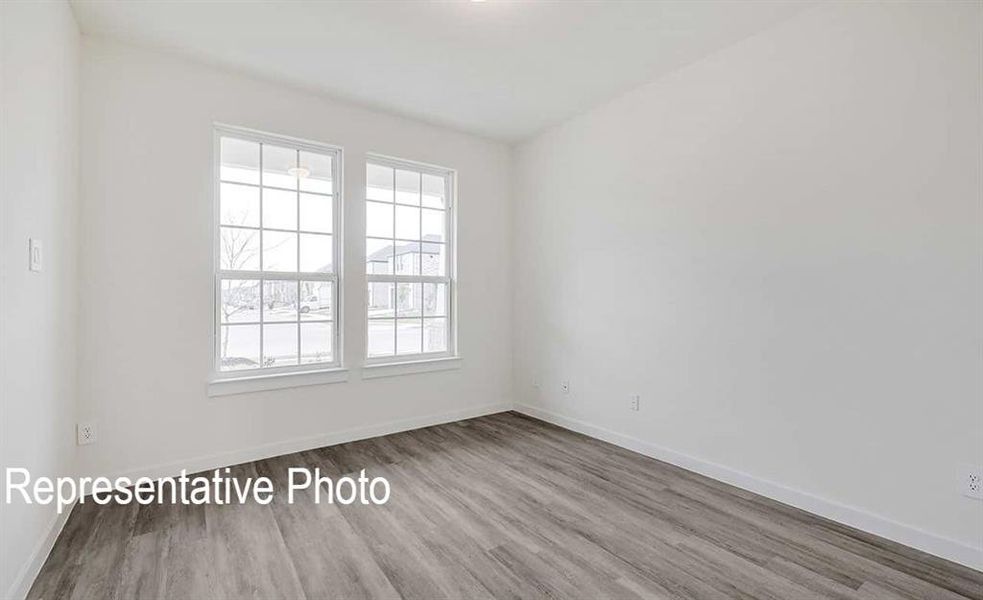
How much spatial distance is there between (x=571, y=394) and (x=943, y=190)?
8.84 feet

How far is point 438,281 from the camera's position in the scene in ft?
13.9

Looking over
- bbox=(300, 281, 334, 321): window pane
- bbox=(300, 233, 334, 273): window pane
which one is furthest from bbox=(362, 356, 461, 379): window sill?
bbox=(300, 233, 334, 273): window pane

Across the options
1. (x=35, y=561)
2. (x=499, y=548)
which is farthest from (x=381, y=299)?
(x=35, y=561)

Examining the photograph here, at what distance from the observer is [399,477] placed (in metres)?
2.93

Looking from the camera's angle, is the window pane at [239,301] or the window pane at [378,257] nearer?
the window pane at [239,301]

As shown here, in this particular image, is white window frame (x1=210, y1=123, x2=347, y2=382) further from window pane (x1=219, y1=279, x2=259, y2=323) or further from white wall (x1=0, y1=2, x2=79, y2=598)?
white wall (x1=0, y1=2, x2=79, y2=598)

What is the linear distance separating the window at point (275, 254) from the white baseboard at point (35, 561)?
112cm

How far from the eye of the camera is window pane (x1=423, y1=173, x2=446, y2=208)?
4184 millimetres

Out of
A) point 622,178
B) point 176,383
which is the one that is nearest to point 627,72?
point 622,178

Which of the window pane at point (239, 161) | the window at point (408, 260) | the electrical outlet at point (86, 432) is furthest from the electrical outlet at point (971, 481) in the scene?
the electrical outlet at point (86, 432)

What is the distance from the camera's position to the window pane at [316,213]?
348cm

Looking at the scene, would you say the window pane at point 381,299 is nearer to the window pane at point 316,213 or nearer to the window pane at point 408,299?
the window pane at point 408,299

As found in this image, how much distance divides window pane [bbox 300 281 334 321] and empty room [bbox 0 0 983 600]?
3 cm

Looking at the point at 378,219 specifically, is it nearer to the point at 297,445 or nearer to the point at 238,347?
the point at 238,347
